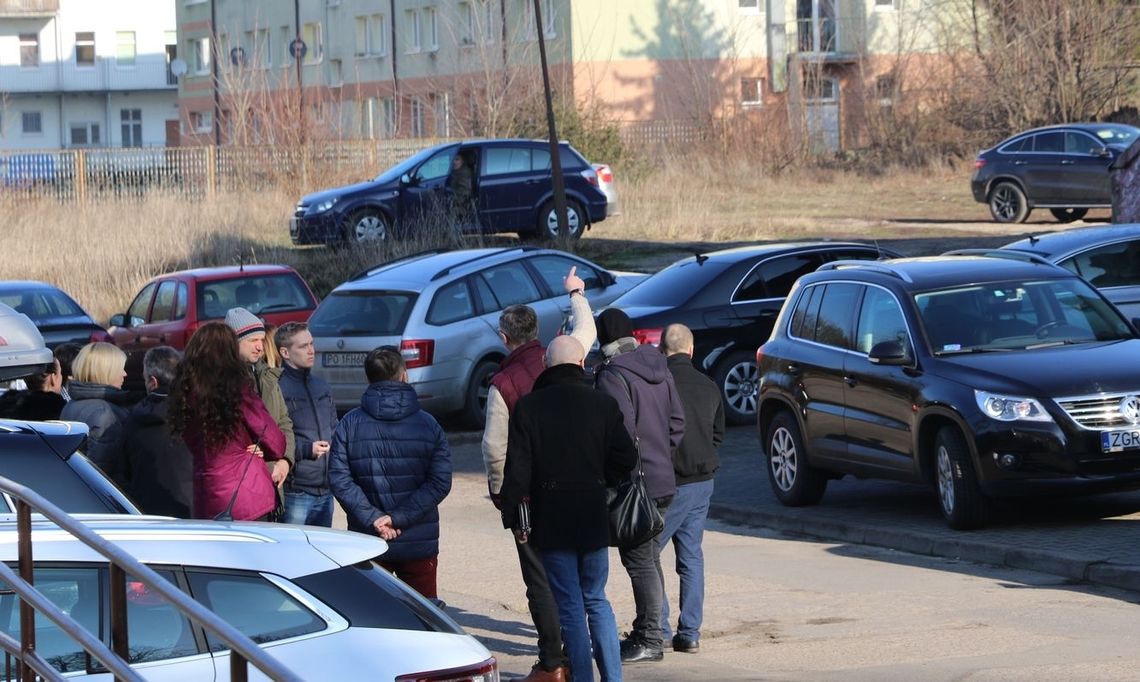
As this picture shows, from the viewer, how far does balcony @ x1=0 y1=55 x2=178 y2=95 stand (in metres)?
87.5

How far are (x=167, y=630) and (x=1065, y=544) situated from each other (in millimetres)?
7141

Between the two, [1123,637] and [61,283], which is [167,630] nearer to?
[1123,637]

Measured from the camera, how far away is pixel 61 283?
1156 inches

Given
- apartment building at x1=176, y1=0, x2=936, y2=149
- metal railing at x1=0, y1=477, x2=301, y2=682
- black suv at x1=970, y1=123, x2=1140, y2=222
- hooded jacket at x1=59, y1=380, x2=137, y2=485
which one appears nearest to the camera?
metal railing at x1=0, y1=477, x2=301, y2=682

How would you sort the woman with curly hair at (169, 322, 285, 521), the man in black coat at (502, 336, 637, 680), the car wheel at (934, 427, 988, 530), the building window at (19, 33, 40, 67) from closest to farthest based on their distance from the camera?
the man in black coat at (502, 336, 637, 680), the woman with curly hair at (169, 322, 285, 521), the car wheel at (934, 427, 988, 530), the building window at (19, 33, 40, 67)

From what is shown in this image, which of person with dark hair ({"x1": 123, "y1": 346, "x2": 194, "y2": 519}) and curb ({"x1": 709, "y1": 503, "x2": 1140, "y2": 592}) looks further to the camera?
curb ({"x1": 709, "y1": 503, "x2": 1140, "y2": 592})

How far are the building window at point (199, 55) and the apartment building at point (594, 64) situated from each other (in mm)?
10053

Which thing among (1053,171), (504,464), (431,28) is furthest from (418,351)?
(431,28)

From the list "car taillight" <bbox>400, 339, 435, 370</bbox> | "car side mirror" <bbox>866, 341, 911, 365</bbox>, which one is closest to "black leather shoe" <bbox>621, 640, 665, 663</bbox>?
"car side mirror" <bbox>866, 341, 911, 365</bbox>

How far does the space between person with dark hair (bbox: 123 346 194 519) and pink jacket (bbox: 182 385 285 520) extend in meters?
0.29

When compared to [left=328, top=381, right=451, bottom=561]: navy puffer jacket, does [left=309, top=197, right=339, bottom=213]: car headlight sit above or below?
above

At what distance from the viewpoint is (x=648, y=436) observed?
8.47 m

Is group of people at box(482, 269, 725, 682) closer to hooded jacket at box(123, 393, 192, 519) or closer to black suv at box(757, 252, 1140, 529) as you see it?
hooded jacket at box(123, 393, 192, 519)

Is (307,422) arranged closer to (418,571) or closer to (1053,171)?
(418,571)
